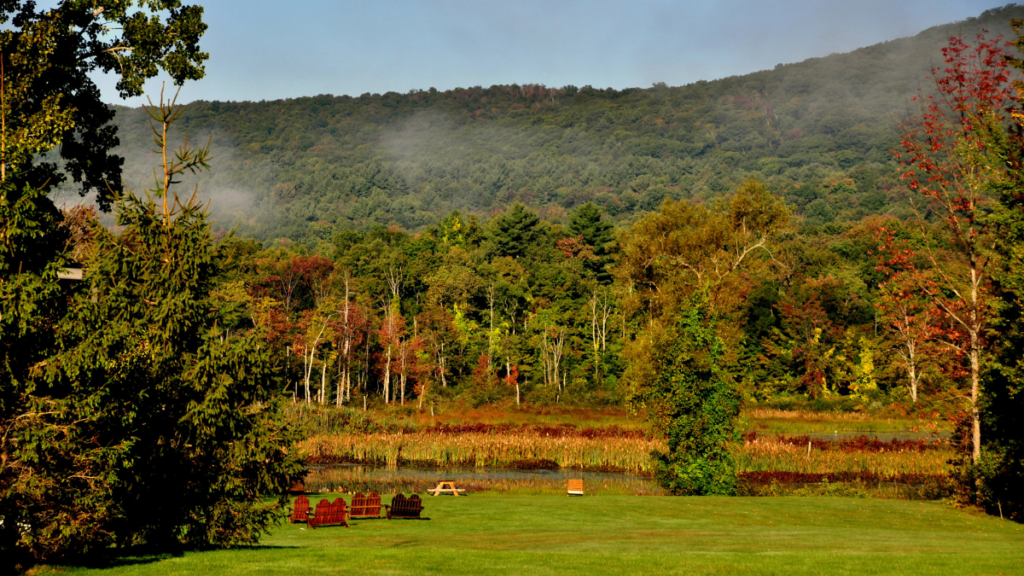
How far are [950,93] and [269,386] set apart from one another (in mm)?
23389

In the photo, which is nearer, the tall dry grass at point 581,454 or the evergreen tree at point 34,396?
the evergreen tree at point 34,396

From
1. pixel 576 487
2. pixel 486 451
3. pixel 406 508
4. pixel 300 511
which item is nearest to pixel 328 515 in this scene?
pixel 300 511

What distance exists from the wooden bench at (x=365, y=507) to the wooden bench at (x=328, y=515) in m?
1.02

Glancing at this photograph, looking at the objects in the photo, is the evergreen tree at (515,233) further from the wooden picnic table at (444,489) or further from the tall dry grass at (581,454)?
the wooden picnic table at (444,489)

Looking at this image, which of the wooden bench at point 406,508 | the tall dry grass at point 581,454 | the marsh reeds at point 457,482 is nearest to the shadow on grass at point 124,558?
the wooden bench at point 406,508

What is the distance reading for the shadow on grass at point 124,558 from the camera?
45.0ft

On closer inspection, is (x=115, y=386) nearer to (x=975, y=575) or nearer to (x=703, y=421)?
(x=975, y=575)

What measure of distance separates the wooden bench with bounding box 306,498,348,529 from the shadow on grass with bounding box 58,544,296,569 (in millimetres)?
3956

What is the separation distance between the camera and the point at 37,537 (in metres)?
13.2

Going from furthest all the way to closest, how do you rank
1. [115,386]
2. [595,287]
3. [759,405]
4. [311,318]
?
[595,287] → [311,318] → [759,405] → [115,386]

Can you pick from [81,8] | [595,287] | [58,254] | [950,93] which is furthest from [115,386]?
[595,287]

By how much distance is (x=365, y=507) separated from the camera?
21578 millimetres

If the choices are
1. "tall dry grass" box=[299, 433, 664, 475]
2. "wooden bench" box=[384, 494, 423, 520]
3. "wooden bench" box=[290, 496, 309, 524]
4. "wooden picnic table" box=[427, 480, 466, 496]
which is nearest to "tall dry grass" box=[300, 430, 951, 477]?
"tall dry grass" box=[299, 433, 664, 475]

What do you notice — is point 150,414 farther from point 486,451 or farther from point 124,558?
point 486,451
